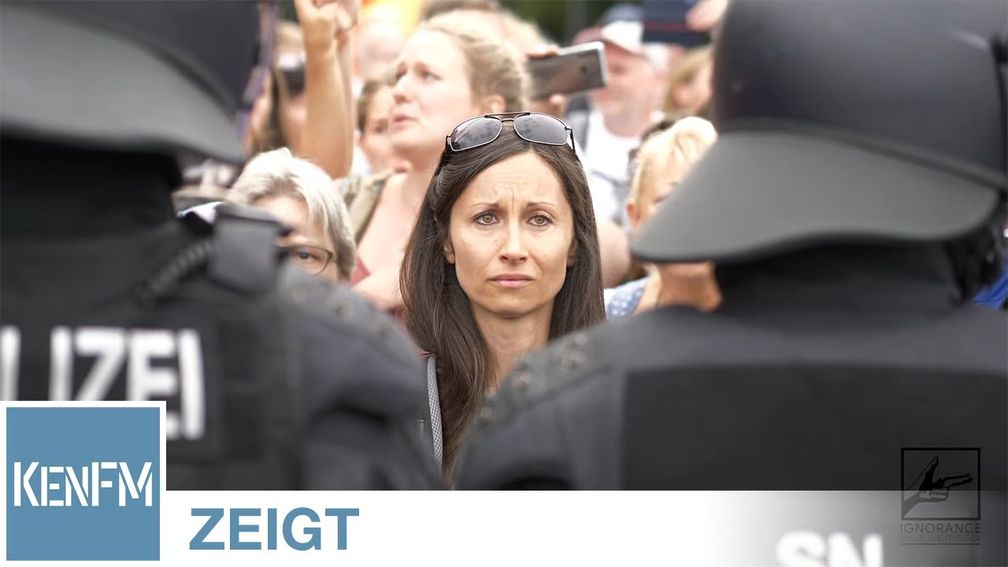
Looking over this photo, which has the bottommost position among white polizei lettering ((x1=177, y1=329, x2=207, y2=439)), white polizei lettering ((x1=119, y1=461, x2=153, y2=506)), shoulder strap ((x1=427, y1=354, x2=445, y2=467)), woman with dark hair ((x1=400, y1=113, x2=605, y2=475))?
white polizei lettering ((x1=119, y1=461, x2=153, y2=506))

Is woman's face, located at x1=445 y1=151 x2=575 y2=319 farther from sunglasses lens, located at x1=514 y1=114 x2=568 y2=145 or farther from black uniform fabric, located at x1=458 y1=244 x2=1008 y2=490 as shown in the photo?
black uniform fabric, located at x1=458 y1=244 x2=1008 y2=490

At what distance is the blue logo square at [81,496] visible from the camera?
215cm

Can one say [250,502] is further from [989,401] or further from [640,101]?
[640,101]

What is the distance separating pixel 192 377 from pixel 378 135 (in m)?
4.39

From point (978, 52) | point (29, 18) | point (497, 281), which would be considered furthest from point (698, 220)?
point (497, 281)

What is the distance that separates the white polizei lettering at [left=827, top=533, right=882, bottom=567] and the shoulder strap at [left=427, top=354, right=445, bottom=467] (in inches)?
56.4

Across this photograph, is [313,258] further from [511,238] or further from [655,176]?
[655,176]

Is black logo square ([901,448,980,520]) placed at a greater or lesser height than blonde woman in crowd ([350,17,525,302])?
lesser

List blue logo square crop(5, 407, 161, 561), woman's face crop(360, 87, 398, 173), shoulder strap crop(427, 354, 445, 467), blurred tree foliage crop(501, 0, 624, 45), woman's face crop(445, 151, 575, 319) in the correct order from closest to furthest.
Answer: blue logo square crop(5, 407, 161, 561)
shoulder strap crop(427, 354, 445, 467)
woman's face crop(445, 151, 575, 319)
woman's face crop(360, 87, 398, 173)
blurred tree foliage crop(501, 0, 624, 45)

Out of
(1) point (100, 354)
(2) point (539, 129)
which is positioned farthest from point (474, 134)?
(1) point (100, 354)

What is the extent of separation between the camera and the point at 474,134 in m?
4.06

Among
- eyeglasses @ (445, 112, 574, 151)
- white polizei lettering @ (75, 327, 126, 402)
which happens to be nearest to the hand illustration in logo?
white polizei lettering @ (75, 327, 126, 402)

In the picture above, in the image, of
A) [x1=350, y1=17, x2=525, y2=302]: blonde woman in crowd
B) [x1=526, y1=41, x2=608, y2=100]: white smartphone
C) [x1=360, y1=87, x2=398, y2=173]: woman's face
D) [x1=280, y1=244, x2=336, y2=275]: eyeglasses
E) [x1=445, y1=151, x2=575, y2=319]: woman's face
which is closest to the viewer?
[x1=445, y1=151, x2=575, y2=319]: woman's face

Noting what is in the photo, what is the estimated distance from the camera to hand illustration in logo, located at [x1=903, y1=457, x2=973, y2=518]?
7.39ft
